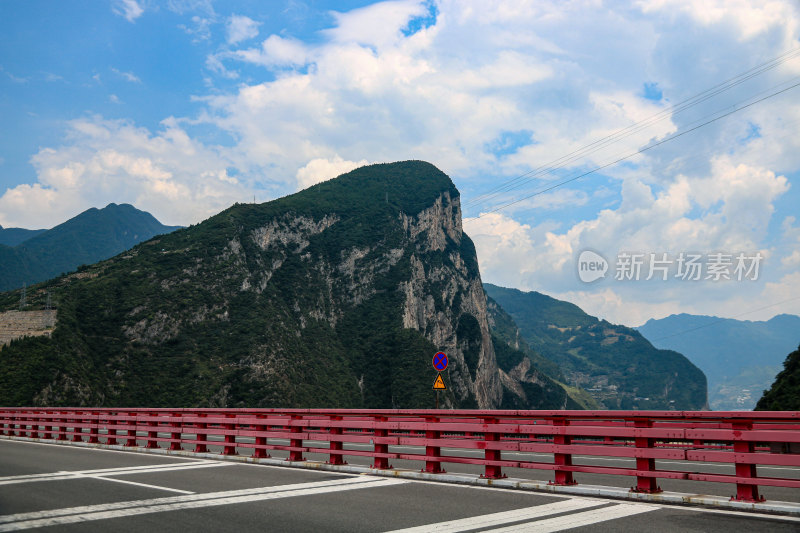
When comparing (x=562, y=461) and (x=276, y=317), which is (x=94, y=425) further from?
(x=276, y=317)

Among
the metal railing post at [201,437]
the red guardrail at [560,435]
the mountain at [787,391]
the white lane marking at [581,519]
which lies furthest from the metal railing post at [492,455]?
the mountain at [787,391]

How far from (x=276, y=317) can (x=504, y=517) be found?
4907 inches

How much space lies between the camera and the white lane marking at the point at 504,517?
6.94 m

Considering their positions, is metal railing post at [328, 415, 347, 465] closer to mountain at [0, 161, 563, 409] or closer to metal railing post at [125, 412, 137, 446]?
metal railing post at [125, 412, 137, 446]

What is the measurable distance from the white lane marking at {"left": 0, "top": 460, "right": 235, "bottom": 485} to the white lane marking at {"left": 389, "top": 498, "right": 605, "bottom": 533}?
26.5 ft

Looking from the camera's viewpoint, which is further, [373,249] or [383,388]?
[373,249]

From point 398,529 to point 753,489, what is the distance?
448 centimetres

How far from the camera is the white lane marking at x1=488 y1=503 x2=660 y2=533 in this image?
683 centimetres

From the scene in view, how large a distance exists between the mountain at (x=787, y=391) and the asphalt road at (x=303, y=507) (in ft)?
126

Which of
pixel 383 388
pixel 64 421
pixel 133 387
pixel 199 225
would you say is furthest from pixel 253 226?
pixel 64 421

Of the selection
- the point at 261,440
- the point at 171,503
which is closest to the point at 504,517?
the point at 171,503

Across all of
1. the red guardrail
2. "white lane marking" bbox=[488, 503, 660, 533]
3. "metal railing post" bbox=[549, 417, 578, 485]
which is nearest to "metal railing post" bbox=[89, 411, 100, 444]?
the red guardrail

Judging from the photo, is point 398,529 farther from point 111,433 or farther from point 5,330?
point 5,330

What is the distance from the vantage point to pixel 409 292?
164500 mm
